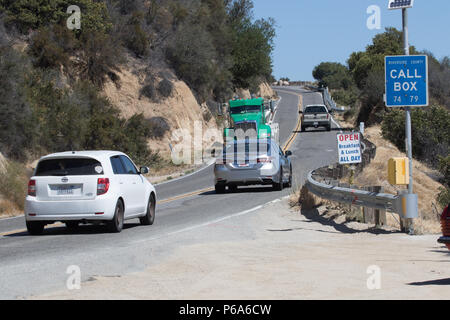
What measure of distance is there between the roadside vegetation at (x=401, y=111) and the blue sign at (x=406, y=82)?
12.7 meters

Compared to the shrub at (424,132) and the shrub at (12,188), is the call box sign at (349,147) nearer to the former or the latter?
the shrub at (12,188)

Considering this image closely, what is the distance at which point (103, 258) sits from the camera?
11.3m

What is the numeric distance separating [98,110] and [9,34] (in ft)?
32.0

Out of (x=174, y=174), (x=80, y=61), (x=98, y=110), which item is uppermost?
(x=80, y=61)

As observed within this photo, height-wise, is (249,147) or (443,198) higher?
(249,147)

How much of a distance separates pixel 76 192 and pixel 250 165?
1029cm

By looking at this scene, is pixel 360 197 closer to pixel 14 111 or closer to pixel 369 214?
pixel 369 214

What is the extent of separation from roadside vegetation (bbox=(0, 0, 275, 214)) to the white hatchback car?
7.87 metres

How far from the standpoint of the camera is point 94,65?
4994 centimetres

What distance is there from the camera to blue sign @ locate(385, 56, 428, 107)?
1431cm

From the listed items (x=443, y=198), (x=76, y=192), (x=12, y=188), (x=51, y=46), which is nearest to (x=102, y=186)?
(x=76, y=192)

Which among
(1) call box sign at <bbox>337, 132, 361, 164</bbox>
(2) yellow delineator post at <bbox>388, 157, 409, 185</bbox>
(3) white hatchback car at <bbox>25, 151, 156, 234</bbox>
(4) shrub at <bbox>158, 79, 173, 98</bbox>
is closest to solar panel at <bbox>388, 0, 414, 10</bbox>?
(2) yellow delineator post at <bbox>388, 157, 409, 185</bbox>

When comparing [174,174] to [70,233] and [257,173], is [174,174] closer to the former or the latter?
[257,173]
